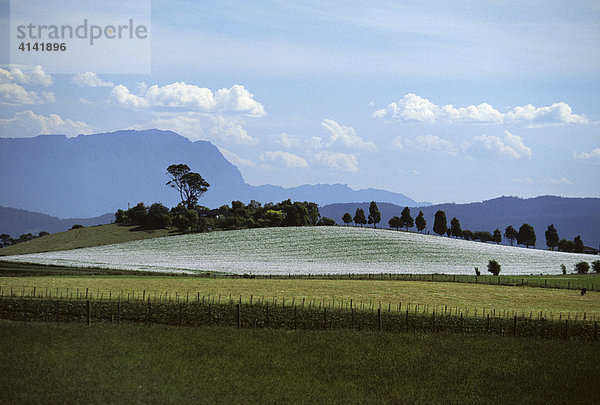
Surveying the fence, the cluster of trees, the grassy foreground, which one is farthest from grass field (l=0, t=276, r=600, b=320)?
the cluster of trees

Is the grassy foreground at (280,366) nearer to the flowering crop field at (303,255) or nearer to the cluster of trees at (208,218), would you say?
the flowering crop field at (303,255)

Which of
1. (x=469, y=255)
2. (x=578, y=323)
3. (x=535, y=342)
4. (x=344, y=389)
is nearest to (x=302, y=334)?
(x=344, y=389)

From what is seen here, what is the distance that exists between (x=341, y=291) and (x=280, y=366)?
121 feet

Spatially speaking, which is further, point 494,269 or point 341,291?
point 494,269

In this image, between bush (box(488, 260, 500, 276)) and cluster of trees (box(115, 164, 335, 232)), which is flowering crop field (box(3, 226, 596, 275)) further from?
cluster of trees (box(115, 164, 335, 232))

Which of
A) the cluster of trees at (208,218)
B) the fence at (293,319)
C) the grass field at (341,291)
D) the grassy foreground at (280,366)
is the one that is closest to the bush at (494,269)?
the grass field at (341,291)

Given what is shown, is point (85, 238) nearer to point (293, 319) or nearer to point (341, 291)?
point (341, 291)

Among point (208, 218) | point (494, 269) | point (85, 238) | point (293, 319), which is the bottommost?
point (494, 269)

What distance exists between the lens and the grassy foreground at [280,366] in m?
28.9

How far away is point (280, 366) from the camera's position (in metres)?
34.2

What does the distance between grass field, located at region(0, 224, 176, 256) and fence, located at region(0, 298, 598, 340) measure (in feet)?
321

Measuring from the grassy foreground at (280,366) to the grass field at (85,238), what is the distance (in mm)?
107614

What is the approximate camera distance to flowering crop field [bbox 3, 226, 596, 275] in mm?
105438

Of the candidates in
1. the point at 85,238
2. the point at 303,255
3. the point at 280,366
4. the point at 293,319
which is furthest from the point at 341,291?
the point at 85,238
